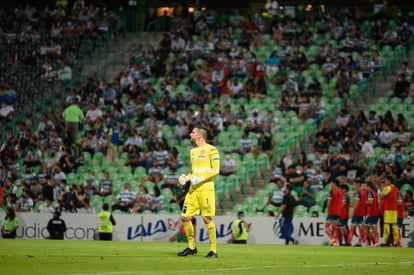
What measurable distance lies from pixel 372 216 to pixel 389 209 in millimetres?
937

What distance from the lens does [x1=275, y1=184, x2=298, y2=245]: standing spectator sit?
94.6ft

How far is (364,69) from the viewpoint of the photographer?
37344mm

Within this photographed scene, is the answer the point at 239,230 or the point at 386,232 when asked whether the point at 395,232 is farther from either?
the point at 239,230

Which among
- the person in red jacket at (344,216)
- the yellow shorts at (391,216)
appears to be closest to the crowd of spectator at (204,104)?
the person in red jacket at (344,216)

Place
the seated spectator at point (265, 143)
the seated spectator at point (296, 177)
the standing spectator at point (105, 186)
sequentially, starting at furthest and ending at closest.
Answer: the seated spectator at point (265, 143) → the standing spectator at point (105, 186) → the seated spectator at point (296, 177)

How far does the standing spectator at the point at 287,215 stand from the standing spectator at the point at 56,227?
669 cm

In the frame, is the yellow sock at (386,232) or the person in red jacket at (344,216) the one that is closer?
the yellow sock at (386,232)

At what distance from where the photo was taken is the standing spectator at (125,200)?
31.9 metres

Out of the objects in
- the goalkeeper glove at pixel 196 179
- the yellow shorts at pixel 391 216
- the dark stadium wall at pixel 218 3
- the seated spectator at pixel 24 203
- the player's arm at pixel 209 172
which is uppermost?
the dark stadium wall at pixel 218 3

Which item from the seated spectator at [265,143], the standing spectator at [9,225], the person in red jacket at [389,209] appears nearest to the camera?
the person in red jacket at [389,209]

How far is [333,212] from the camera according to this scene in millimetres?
28781

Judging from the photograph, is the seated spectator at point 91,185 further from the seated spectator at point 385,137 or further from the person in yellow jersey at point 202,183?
the person in yellow jersey at point 202,183

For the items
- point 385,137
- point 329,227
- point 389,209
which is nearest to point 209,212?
point 389,209

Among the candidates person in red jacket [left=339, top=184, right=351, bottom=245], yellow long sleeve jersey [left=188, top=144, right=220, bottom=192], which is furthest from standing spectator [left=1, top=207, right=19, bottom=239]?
yellow long sleeve jersey [left=188, top=144, right=220, bottom=192]
